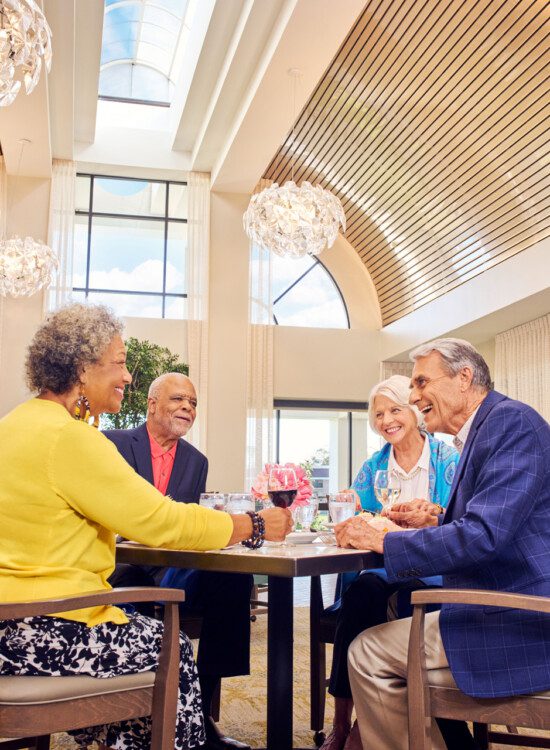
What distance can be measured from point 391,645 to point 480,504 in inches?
19.9

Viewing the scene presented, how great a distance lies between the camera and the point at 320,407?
12.3 meters

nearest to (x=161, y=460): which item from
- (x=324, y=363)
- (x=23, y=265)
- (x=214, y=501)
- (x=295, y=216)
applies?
(x=214, y=501)

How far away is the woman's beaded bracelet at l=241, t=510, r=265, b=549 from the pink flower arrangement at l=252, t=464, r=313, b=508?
27 cm

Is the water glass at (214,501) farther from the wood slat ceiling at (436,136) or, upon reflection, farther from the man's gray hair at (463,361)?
the wood slat ceiling at (436,136)

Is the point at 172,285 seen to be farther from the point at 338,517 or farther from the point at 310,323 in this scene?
the point at 338,517

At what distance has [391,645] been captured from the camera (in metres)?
2.19

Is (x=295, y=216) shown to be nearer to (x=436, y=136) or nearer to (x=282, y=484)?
(x=436, y=136)

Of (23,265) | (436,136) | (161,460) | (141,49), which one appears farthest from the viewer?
(141,49)

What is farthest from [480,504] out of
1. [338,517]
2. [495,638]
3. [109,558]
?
[109,558]

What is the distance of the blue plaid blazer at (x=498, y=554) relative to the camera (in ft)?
6.37

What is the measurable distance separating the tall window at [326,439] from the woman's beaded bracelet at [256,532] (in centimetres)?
981

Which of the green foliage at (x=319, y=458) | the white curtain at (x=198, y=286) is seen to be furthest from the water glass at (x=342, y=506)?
the green foliage at (x=319, y=458)

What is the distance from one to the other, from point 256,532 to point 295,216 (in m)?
5.31

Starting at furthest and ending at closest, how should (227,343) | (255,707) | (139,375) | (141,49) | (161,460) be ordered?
(227,343)
(141,49)
(139,375)
(161,460)
(255,707)
